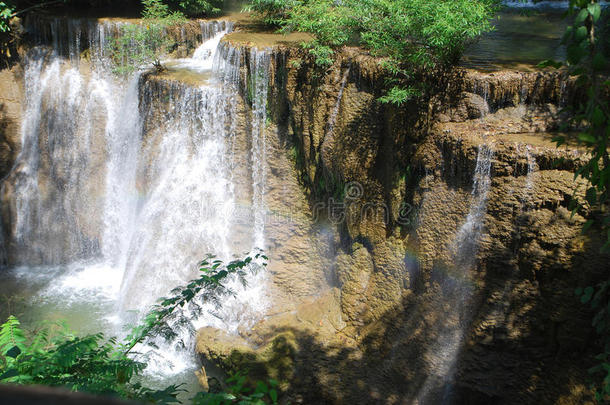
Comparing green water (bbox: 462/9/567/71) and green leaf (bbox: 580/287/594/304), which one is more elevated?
green water (bbox: 462/9/567/71)

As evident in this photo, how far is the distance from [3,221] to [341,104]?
8138 millimetres

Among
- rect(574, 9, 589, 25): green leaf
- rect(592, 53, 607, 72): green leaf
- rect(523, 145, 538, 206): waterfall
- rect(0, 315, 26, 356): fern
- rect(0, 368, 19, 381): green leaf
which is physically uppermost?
rect(574, 9, 589, 25): green leaf

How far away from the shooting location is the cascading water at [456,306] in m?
5.96

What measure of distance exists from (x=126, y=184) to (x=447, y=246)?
7.08m

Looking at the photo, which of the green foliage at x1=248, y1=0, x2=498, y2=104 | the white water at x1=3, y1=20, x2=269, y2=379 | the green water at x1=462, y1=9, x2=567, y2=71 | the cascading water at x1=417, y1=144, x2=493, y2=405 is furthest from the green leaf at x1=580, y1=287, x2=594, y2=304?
the white water at x1=3, y1=20, x2=269, y2=379

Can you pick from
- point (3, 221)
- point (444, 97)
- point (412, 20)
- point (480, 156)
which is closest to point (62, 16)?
point (3, 221)

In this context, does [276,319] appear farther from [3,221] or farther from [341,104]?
[3,221]

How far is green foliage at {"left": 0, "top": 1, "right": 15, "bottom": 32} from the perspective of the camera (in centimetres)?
1039

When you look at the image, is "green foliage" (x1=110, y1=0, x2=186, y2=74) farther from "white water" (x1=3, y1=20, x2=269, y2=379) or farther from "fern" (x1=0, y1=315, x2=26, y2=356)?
"fern" (x1=0, y1=315, x2=26, y2=356)

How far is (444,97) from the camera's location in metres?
6.52

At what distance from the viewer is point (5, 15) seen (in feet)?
34.1

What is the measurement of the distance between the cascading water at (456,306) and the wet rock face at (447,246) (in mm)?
18

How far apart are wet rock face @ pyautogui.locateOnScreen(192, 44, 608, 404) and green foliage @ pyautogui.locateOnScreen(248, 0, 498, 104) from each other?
1.10 feet

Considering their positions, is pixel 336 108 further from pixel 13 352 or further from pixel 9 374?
pixel 9 374
